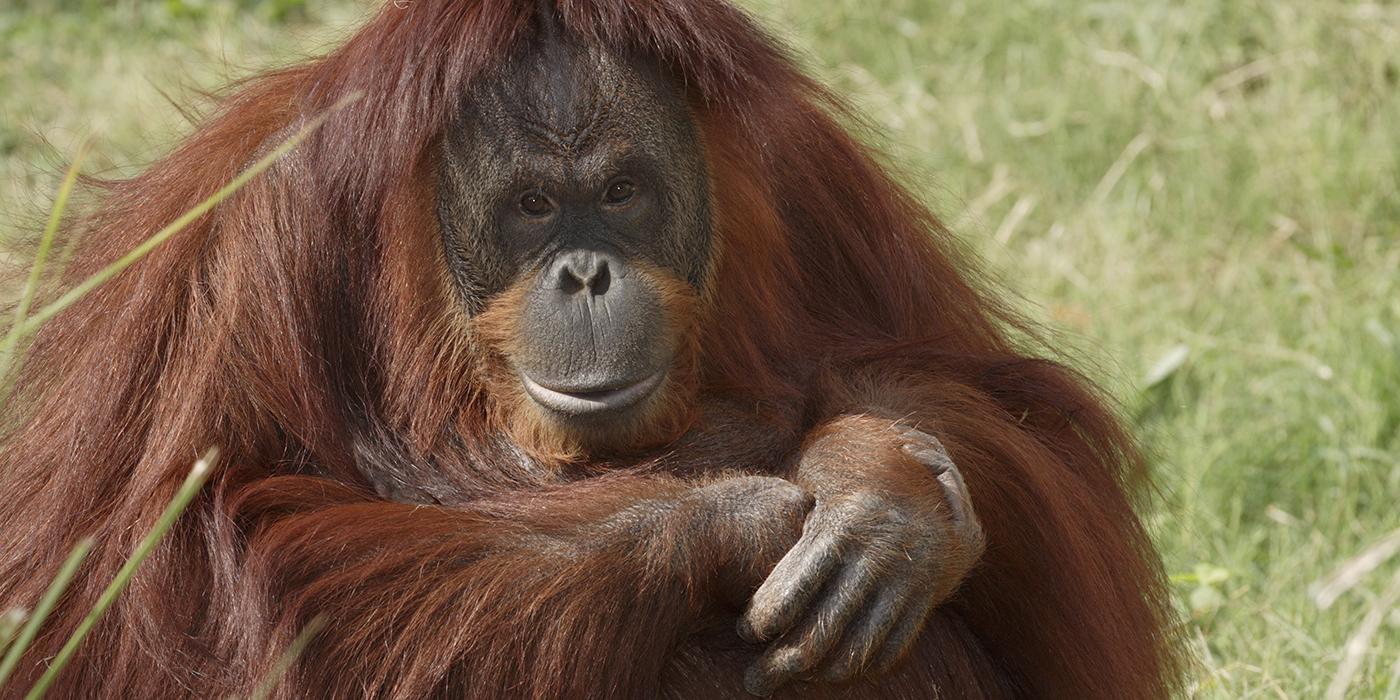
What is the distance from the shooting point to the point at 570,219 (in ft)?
8.54

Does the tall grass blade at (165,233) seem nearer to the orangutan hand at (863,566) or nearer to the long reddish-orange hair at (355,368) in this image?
the long reddish-orange hair at (355,368)

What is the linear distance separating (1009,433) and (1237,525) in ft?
5.54

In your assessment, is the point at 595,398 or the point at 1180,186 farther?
the point at 1180,186

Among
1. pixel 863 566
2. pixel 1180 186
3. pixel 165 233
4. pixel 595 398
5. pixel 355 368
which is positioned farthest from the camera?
pixel 1180 186

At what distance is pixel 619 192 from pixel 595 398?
31 cm

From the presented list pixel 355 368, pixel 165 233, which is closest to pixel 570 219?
pixel 355 368

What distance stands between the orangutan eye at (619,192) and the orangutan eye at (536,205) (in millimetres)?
85

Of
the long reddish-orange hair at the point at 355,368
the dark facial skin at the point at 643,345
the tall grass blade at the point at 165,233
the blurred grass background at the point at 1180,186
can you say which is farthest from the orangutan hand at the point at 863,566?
the blurred grass background at the point at 1180,186

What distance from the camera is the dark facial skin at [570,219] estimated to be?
2.55m

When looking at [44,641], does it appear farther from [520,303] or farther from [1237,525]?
[1237,525]

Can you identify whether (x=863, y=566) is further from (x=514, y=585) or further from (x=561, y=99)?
(x=561, y=99)

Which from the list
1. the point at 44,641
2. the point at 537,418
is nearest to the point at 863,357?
the point at 537,418

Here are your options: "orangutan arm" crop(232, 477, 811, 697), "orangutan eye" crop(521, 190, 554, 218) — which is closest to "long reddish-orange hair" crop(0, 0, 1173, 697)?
"orangutan arm" crop(232, 477, 811, 697)

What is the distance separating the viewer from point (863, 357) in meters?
3.02
